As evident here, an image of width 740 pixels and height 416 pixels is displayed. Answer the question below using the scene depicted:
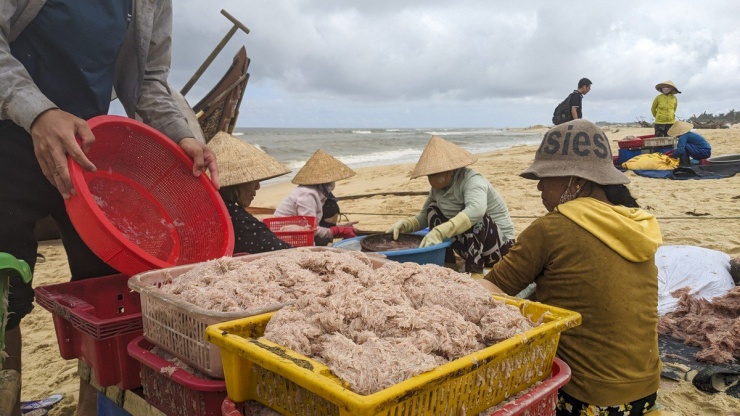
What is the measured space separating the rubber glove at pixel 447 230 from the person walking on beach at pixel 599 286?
1.93 metres

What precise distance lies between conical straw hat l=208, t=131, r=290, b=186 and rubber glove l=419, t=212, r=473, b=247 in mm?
1267

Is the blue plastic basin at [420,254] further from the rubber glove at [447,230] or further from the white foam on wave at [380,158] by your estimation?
the white foam on wave at [380,158]

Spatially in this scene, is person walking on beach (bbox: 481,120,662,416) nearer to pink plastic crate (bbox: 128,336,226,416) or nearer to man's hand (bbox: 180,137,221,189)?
pink plastic crate (bbox: 128,336,226,416)

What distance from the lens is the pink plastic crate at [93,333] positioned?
186 cm

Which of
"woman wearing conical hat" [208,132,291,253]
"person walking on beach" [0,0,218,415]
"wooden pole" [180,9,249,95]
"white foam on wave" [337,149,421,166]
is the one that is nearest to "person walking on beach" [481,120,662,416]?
"person walking on beach" [0,0,218,415]

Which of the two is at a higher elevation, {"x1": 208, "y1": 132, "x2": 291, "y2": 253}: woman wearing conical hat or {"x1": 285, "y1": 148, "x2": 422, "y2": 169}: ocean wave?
{"x1": 208, "y1": 132, "x2": 291, "y2": 253}: woman wearing conical hat

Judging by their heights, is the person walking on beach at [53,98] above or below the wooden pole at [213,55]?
below

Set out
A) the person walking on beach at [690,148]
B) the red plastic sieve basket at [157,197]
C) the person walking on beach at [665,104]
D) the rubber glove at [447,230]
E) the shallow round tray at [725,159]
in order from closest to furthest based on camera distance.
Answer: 1. the red plastic sieve basket at [157,197]
2. the rubber glove at [447,230]
3. the shallow round tray at [725,159]
4. the person walking on beach at [690,148]
5. the person walking on beach at [665,104]

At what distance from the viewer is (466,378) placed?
123 centimetres

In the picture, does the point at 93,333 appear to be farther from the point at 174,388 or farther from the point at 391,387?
the point at 391,387

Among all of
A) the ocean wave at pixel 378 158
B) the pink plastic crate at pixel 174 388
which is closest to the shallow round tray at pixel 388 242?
the pink plastic crate at pixel 174 388

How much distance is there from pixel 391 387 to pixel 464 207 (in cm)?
380


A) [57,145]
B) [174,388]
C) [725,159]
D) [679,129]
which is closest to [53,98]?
[57,145]

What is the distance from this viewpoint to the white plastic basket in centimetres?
153
